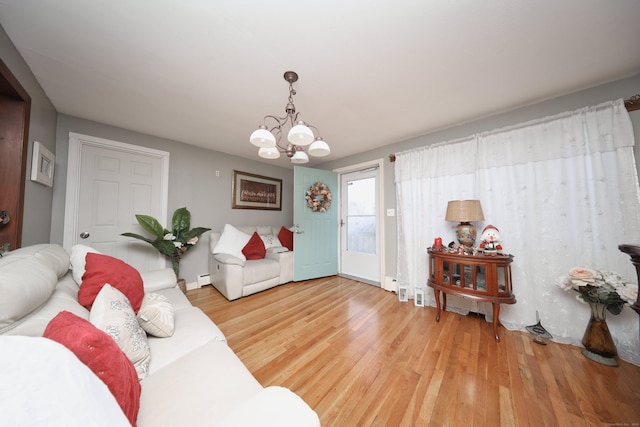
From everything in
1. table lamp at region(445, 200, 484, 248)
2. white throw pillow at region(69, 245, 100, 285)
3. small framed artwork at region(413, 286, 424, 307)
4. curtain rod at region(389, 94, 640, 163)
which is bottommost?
small framed artwork at region(413, 286, 424, 307)

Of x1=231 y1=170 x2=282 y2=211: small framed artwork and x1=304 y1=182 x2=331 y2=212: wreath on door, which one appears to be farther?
x1=231 y1=170 x2=282 y2=211: small framed artwork

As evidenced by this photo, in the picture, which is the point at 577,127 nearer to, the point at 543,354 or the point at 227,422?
the point at 543,354

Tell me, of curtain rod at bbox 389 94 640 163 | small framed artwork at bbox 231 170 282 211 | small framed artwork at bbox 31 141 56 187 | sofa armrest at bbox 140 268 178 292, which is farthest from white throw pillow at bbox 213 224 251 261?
Result: curtain rod at bbox 389 94 640 163

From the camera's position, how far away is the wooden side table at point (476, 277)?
5.96ft

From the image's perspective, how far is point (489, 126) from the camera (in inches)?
86.6

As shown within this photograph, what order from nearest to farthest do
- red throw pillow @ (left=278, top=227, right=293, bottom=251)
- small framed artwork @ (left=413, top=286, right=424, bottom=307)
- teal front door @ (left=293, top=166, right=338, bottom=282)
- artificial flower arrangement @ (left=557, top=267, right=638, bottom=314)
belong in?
artificial flower arrangement @ (left=557, top=267, right=638, bottom=314)
small framed artwork @ (left=413, top=286, right=424, bottom=307)
teal front door @ (left=293, top=166, right=338, bottom=282)
red throw pillow @ (left=278, top=227, right=293, bottom=251)

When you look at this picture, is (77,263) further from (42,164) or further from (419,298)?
(419,298)

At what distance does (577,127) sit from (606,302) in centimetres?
147

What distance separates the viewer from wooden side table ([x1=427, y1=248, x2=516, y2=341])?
1.82 metres

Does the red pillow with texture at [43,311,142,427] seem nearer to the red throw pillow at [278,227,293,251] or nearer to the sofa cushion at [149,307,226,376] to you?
the sofa cushion at [149,307,226,376]

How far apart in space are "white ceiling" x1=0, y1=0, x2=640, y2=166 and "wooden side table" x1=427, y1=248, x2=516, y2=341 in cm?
156

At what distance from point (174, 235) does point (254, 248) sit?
1.07 meters

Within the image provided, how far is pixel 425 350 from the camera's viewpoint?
5.34ft

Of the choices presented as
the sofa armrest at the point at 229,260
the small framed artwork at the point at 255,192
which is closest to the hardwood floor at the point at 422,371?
the sofa armrest at the point at 229,260
